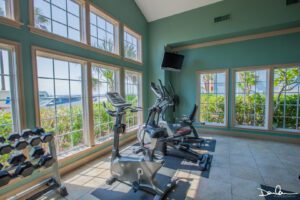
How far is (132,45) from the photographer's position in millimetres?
5105

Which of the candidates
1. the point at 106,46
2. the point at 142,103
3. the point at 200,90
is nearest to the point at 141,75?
the point at 142,103

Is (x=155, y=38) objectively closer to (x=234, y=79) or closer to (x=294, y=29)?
(x=234, y=79)

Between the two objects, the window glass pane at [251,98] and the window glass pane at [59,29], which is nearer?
the window glass pane at [59,29]

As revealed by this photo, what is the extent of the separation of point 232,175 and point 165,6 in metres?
5.04

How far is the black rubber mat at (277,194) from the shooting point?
2.14 metres

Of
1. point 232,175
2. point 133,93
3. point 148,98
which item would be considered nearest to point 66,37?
point 133,93

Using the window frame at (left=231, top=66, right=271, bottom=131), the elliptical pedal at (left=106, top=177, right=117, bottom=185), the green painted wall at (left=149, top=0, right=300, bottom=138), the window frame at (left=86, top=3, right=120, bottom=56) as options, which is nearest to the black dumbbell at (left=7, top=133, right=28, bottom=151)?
the elliptical pedal at (left=106, top=177, right=117, bottom=185)

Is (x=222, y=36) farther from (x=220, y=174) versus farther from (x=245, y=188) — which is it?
(x=245, y=188)

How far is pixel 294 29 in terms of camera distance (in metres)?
4.28

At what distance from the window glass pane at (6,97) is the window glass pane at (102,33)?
1.73 m

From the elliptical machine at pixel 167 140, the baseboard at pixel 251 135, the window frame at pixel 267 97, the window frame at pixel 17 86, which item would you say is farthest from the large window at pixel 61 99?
the window frame at pixel 267 97

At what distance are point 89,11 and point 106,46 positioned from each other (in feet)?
2.86

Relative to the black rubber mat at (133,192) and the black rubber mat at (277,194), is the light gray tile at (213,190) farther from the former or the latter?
the black rubber mat at (277,194)

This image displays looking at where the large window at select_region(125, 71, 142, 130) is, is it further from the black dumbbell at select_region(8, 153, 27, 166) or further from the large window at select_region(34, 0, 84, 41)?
the black dumbbell at select_region(8, 153, 27, 166)
